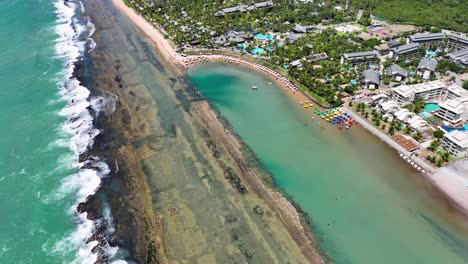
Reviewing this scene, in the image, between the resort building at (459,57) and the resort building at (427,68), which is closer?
the resort building at (427,68)

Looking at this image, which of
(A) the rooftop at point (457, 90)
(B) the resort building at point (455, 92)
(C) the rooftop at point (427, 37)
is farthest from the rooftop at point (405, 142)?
(C) the rooftop at point (427, 37)

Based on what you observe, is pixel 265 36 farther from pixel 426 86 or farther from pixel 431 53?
pixel 426 86

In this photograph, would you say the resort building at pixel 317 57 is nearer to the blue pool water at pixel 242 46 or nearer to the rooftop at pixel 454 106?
the blue pool water at pixel 242 46

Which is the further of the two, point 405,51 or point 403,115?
point 405,51

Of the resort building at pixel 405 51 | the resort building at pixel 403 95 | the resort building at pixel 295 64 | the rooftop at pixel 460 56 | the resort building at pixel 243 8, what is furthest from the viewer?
the resort building at pixel 243 8

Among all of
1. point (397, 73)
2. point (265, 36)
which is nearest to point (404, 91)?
point (397, 73)

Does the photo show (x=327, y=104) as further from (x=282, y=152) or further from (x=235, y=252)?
(x=235, y=252)

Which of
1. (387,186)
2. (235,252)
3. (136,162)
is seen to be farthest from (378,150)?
(136,162)
